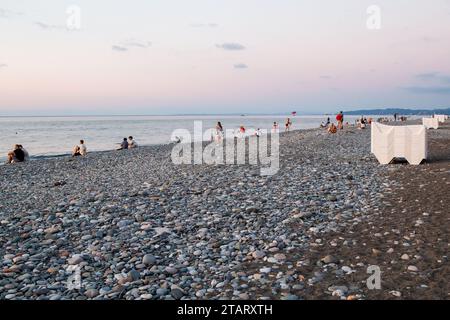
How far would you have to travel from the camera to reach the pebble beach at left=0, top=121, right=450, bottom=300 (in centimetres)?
635

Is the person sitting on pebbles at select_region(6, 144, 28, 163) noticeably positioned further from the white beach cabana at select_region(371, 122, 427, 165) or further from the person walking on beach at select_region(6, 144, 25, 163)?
the white beach cabana at select_region(371, 122, 427, 165)

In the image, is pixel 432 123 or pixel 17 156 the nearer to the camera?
pixel 17 156

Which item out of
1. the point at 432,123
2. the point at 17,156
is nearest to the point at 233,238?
the point at 17,156

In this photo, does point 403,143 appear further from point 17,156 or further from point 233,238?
point 17,156

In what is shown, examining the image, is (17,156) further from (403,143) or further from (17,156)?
(403,143)

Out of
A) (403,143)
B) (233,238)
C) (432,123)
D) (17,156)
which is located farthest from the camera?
(432,123)

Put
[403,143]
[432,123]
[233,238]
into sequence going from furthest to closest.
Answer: [432,123] → [403,143] → [233,238]

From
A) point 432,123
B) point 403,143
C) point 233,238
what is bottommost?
point 233,238

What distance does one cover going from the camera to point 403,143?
723 inches

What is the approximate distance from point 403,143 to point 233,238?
12846 mm

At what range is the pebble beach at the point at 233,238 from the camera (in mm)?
6352

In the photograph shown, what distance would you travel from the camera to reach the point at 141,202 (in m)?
12.4

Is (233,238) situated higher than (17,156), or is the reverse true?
(17,156)

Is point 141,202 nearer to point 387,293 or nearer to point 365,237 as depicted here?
point 365,237
